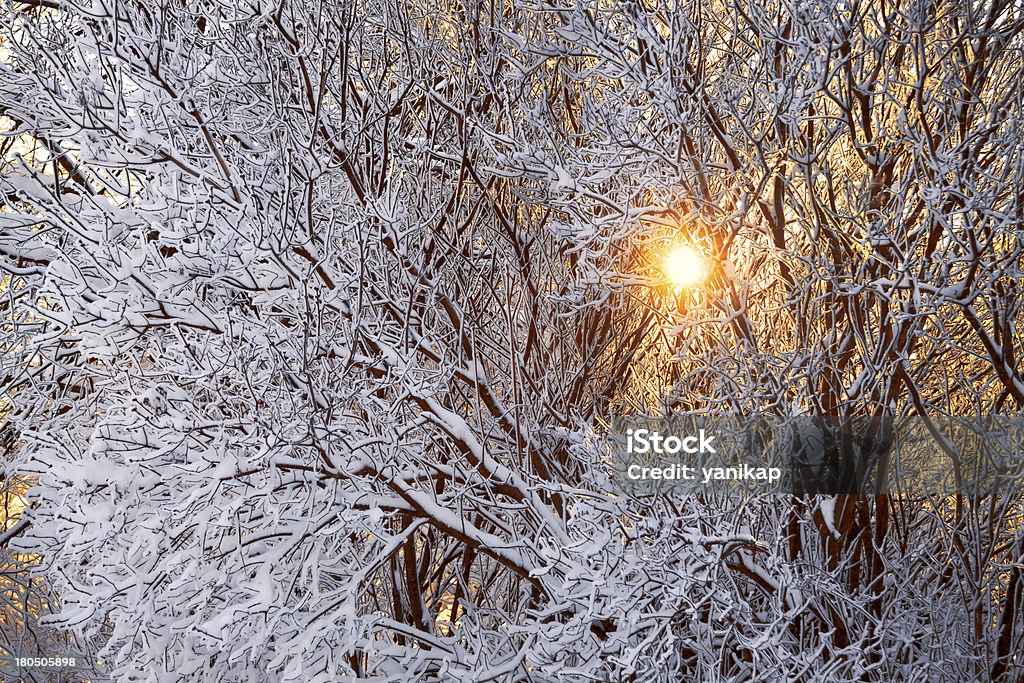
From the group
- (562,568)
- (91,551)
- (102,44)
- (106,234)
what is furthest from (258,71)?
(562,568)

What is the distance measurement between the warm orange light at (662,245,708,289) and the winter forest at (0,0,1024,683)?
0.02m

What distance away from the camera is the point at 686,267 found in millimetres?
5316

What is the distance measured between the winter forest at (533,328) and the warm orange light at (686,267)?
0.07ft

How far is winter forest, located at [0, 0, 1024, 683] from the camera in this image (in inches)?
181

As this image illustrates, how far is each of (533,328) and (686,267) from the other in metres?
1.13

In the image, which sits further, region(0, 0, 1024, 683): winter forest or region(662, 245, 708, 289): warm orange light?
region(662, 245, 708, 289): warm orange light

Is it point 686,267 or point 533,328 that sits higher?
point 686,267

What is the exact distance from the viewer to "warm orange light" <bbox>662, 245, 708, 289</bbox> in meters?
5.24

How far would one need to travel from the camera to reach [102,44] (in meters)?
5.21

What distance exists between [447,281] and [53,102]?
241 cm

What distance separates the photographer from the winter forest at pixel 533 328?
460cm

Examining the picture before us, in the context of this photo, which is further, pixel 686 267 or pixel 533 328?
pixel 533 328

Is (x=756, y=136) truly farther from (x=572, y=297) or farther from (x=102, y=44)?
(x=102, y=44)

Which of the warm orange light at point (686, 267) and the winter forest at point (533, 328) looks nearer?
the winter forest at point (533, 328)
